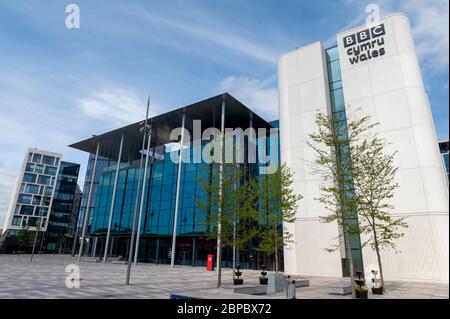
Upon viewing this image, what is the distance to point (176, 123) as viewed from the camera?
1718 inches

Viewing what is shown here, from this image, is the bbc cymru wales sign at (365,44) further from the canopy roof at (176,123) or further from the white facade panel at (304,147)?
the canopy roof at (176,123)

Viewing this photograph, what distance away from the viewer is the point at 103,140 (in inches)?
1994

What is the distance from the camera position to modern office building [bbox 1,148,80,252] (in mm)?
94438

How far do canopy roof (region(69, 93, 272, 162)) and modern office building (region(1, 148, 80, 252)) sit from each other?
2299 inches

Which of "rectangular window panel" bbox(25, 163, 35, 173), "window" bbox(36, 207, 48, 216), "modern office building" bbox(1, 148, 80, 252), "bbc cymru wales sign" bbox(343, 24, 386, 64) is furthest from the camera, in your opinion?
"rectangular window panel" bbox(25, 163, 35, 173)

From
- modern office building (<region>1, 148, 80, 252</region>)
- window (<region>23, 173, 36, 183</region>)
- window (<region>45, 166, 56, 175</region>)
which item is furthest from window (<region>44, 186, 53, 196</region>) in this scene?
window (<region>45, 166, 56, 175</region>)

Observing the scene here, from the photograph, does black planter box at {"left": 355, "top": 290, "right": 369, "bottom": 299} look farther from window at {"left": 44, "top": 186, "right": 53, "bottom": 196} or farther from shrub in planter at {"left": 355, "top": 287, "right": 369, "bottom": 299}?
window at {"left": 44, "top": 186, "right": 53, "bottom": 196}

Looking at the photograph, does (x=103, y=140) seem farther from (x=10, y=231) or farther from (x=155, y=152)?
(x=10, y=231)

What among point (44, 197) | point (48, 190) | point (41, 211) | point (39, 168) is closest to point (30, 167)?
point (39, 168)

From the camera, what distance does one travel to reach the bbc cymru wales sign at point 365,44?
29141 mm

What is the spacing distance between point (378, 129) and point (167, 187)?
30266 millimetres

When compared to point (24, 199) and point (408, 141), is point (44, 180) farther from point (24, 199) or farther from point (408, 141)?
point (408, 141)
